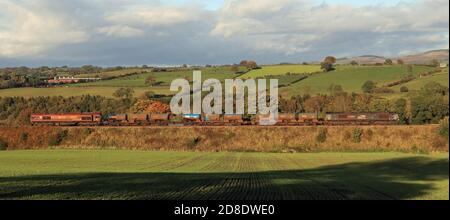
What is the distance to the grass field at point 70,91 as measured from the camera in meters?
121

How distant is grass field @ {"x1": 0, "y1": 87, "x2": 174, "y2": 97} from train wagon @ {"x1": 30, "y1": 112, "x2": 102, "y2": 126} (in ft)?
97.2

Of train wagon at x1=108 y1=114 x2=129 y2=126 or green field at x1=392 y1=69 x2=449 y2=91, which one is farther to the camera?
green field at x1=392 y1=69 x2=449 y2=91

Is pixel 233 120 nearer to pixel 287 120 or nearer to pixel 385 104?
pixel 287 120

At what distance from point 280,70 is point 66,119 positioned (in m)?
74.3

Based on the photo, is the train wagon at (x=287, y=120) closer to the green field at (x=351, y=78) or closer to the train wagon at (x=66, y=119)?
the train wagon at (x=66, y=119)

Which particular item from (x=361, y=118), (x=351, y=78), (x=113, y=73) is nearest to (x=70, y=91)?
(x=113, y=73)

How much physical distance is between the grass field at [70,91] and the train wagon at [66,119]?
2962 cm

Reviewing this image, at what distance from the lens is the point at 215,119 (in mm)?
90750

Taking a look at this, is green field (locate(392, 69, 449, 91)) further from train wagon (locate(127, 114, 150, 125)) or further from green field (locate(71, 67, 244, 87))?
train wagon (locate(127, 114, 150, 125))

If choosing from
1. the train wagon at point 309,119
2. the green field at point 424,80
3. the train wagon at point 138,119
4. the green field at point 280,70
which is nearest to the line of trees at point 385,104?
the green field at point 424,80

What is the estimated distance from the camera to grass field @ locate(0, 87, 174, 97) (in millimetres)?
120625

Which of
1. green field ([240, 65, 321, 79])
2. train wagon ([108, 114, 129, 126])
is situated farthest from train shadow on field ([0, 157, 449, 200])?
green field ([240, 65, 321, 79])

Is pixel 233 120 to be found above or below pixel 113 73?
below

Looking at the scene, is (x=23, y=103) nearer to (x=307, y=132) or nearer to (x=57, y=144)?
(x=57, y=144)
